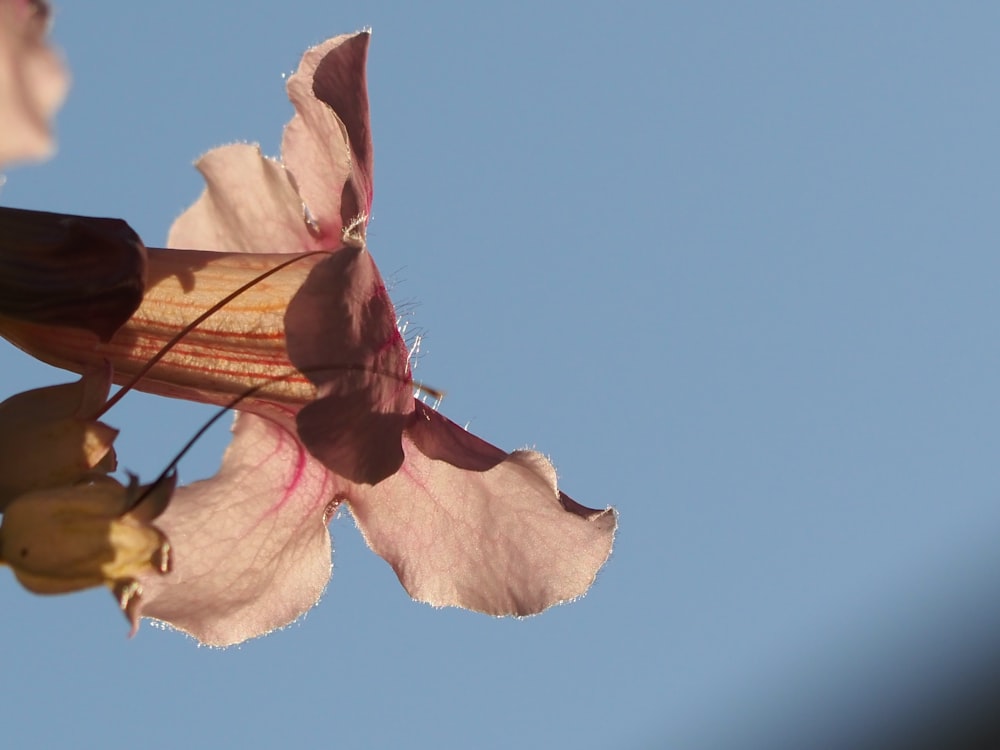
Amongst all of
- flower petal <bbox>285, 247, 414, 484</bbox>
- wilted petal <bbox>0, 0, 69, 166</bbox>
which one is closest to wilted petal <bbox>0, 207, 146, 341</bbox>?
flower petal <bbox>285, 247, 414, 484</bbox>

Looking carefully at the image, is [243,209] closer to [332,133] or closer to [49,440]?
[332,133]

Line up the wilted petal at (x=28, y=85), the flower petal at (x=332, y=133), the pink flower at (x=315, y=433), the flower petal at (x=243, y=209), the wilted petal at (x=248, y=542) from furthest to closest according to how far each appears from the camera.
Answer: the flower petal at (x=243, y=209) < the wilted petal at (x=248, y=542) < the flower petal at (x=332, y=133) < the pink flower at (x=315, y=433) < the wilted petal at (x=28, y=85)

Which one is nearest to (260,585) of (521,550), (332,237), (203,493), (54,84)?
(203,493)

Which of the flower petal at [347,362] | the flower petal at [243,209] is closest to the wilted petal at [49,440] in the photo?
the flower petal at [347,362]

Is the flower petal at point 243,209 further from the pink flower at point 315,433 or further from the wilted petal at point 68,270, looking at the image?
the wilted petal at point 68,270

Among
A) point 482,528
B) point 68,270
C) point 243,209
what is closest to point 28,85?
point 68,270

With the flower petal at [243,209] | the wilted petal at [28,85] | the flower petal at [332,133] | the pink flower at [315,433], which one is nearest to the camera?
the wilted petal at [28,85]
